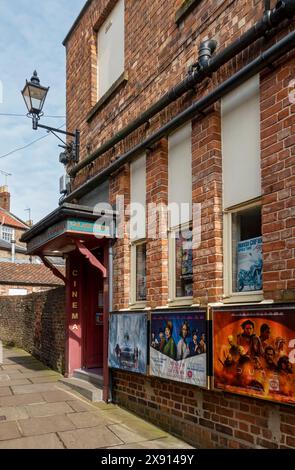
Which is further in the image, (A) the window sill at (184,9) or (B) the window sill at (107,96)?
Answer: (B) the window sill at (107,96)

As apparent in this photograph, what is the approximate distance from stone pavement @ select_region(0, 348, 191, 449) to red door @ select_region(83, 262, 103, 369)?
998mm

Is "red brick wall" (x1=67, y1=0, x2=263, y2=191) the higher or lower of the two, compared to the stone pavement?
higher

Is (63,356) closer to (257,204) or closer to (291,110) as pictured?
(257,204)

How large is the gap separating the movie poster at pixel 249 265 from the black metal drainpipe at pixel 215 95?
66.3 inches

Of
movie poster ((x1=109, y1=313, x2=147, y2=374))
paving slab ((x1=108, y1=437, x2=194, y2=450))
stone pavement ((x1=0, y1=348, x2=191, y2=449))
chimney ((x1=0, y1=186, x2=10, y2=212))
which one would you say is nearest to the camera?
paving slab ((x1=108, y1=437, x2=194, y2=450))

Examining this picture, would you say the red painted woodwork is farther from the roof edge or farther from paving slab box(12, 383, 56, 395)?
the roof edge

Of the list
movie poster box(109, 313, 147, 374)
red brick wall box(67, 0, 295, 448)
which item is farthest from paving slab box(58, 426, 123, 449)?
movie poster box(109, 313, 147, 374)

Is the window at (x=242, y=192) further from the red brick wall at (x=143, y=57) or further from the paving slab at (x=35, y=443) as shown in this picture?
the paving slab at (x=35, y=443)

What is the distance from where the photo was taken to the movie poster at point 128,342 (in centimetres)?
637

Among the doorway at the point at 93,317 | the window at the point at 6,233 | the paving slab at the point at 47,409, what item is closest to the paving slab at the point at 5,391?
the paving slab at the point at 47,409

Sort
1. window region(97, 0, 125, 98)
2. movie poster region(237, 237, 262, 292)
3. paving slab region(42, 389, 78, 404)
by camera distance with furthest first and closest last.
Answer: window region(97, 0, 125, 98) → paving slab region(42, 389, 78, 404) → movie poster region(237, 237, 262, 292)

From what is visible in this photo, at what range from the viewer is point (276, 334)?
4059 millimetres

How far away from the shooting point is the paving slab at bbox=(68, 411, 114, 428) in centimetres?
616
